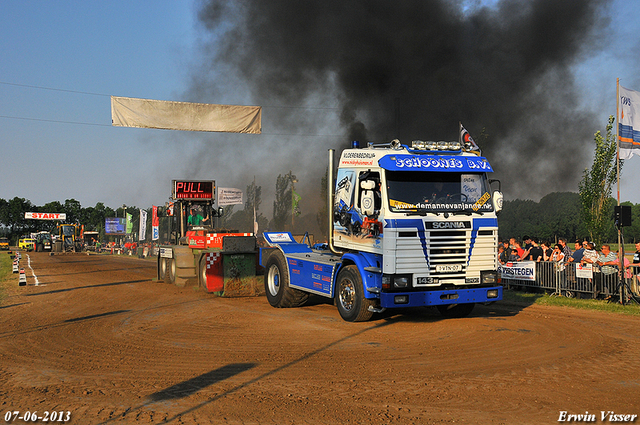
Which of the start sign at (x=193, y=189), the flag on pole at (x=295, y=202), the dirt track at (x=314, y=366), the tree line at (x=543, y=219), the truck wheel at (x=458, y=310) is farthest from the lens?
the tree line at (x=543, y=219)

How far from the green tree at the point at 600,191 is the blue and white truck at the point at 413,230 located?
1686 centimetres

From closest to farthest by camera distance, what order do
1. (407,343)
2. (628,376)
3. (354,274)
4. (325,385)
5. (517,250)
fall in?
(325,385) → (628,376) → (407,343) → (354,274) → (517,250)

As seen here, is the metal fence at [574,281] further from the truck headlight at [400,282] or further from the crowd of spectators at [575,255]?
the truck headlight at [400,282]

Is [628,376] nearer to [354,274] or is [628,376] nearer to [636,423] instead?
[636,423]

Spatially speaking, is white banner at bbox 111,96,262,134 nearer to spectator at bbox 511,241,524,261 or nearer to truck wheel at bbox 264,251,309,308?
truck wheel at bbox 264,251,309,308

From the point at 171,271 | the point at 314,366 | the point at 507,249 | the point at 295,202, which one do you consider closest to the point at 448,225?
the point at 314,366

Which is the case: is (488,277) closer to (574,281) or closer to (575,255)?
(574,281)

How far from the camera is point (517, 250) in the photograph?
53.7 ft

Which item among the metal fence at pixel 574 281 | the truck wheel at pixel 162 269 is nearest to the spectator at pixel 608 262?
the metal fence at pixel 574 281

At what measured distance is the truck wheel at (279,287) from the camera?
12.3 metres

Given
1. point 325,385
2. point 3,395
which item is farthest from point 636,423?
point 3,395

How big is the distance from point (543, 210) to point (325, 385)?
102 metres

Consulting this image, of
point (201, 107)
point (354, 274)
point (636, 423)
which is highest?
point (201, 107)

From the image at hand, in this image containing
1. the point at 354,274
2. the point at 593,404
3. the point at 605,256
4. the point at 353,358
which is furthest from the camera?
the point at 605,256
